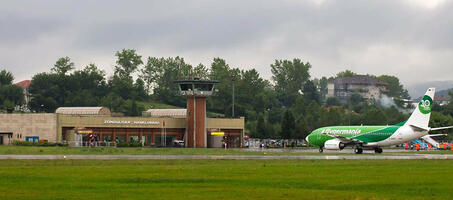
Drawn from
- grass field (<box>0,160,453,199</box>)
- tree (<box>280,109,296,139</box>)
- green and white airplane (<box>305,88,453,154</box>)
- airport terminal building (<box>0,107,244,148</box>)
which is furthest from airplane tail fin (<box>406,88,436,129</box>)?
tree (<box>280,109,296,139</box>)

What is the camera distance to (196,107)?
117 meters

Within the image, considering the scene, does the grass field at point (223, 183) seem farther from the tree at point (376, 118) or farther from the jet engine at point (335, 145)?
the tree at point (376, 118)

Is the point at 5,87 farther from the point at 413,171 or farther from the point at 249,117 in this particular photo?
the point at 413,171

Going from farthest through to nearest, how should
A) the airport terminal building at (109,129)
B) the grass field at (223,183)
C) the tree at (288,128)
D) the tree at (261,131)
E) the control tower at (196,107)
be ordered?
the tree at (261,131), the tree at (288,128), the control tower at (196,107), the airport terminal building at (109,129), the grass field at (223,183)

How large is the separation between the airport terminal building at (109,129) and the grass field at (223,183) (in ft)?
207

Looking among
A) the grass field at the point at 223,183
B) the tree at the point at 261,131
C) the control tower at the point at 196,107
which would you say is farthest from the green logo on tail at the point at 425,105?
the tree at the point at 261,131

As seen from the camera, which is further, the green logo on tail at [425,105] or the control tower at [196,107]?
the control tower at [196,107]

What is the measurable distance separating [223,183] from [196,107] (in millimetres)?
84244

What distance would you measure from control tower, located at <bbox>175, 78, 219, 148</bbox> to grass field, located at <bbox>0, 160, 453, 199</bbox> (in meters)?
74.0

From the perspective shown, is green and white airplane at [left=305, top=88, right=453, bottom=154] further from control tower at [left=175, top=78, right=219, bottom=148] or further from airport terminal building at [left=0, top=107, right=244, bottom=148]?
airport terminal building at [left=0, top=107, right=244, bottom=148]

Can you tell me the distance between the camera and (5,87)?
18525cm

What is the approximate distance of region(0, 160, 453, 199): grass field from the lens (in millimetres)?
27797

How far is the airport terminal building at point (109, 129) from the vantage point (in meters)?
107

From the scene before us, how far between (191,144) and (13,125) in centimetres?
2871
